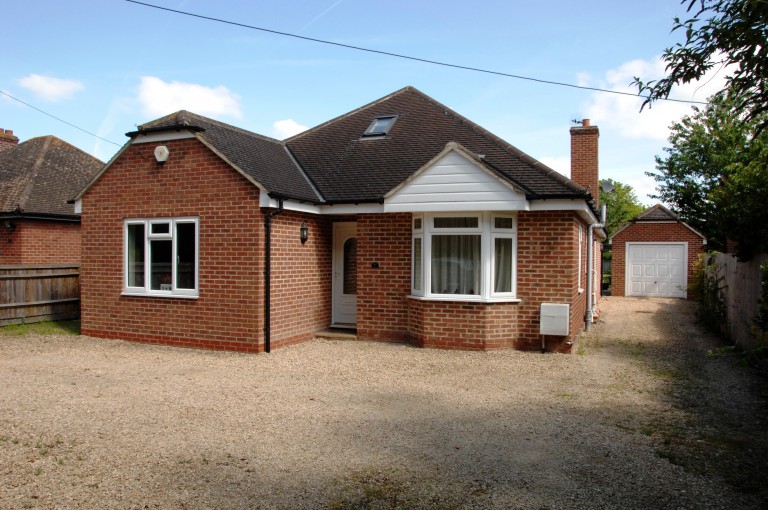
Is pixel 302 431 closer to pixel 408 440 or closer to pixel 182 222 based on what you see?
pixel 408 440

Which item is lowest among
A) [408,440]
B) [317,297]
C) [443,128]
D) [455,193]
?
[408,440]

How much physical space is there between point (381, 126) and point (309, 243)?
3939mm

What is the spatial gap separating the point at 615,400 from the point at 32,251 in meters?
16.3

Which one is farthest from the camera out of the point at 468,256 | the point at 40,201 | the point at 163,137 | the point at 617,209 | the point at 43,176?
the point at 617,209

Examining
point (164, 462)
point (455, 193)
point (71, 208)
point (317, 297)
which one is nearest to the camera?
point (164, 462)

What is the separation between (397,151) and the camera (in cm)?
1293

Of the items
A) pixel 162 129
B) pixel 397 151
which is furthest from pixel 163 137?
pixel 397 151

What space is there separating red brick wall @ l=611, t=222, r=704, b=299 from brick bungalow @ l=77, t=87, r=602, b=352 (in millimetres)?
15936

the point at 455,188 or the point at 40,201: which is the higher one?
the point at 40,201

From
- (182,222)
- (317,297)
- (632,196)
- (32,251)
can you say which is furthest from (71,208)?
(632,196)

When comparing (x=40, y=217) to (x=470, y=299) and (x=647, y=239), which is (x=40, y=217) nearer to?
(x=470, y=299)

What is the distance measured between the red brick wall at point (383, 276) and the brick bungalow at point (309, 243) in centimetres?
3

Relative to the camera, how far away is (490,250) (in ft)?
35.2

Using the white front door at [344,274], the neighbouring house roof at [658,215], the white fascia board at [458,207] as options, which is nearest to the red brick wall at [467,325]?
the white fascia board at [458,207]
